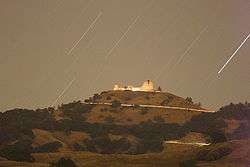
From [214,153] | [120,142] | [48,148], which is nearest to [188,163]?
[214,153]

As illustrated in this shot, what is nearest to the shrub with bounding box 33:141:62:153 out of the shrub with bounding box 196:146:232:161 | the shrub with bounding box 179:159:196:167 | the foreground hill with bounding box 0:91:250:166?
the foreground hill with bounding box 0:91:250:166

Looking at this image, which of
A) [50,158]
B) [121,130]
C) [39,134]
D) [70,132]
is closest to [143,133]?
[121,130]

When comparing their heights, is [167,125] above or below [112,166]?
above

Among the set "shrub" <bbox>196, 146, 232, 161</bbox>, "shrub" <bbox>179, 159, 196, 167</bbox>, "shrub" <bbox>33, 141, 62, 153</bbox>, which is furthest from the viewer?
"shrub" <bbox>33, 141, 62, 153</bbox>

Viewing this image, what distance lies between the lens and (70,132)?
17600 cm

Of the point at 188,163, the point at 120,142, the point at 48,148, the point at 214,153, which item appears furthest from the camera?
the point at 120,142

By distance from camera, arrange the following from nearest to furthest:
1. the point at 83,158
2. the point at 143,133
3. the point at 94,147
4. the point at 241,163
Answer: the point at 241,163 → the point at 83,158 → the point at 94,147 → the point at 143,133

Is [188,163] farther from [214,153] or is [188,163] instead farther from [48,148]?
[48,148]

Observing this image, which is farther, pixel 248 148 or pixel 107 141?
pixel 107 141

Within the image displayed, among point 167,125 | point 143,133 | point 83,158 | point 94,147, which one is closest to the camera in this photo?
point 83,158

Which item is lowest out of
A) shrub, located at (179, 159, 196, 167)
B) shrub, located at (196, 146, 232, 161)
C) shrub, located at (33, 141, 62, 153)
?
shrub, located at (179, 159, 196, 167)

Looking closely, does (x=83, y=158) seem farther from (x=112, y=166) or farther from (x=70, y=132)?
(x=70, y=132)

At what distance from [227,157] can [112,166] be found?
62.2 ft

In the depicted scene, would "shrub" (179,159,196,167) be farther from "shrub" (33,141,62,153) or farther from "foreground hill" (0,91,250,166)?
"shrub" (33,141,62,153)
